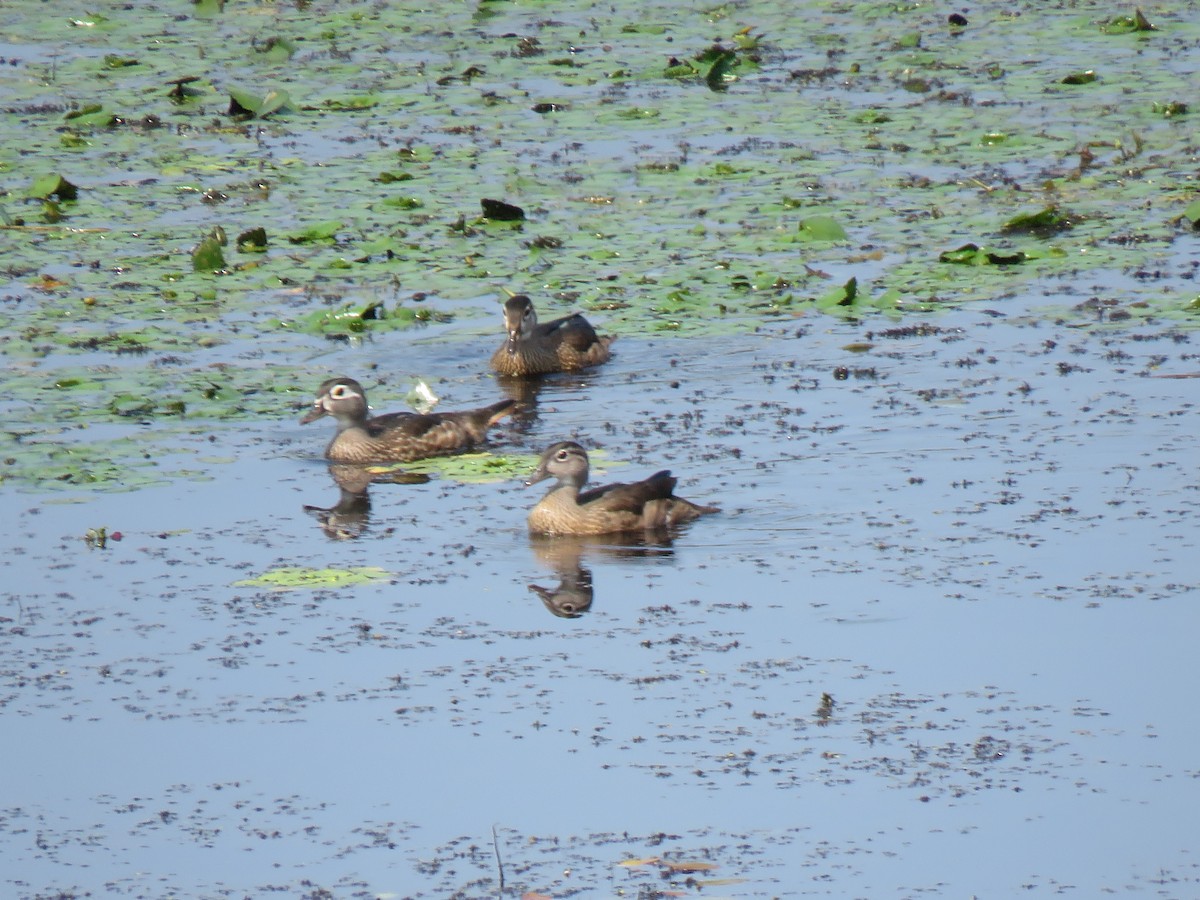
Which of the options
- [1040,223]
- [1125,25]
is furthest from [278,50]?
[1040,223]

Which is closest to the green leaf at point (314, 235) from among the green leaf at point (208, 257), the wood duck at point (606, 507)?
the green leaf at point (208, 257)

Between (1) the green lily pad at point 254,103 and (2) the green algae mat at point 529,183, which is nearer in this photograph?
(2) the green algae mat at point 529,183

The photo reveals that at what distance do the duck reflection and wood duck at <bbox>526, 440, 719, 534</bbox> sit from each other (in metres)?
0.95

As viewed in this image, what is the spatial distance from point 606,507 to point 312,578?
1705mm

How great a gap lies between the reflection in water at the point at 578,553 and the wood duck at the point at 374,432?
1.79 meters

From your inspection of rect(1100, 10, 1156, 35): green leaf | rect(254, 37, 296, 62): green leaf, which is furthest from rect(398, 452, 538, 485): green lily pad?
rect(1100, 10, 1156, 35): green leaf

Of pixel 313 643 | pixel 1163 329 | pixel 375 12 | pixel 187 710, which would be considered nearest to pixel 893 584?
pixel 313 643

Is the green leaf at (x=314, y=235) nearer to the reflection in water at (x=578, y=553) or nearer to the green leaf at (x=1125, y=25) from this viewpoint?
the reflection in water at (x=578, y=553)

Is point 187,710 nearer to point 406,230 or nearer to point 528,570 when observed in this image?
point 528,570

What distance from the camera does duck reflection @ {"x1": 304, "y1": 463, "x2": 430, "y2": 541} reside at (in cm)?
1212

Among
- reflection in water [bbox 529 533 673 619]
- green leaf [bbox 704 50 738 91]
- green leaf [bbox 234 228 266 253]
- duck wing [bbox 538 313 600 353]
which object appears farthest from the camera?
green leaf [bbox 704 50 738 91]

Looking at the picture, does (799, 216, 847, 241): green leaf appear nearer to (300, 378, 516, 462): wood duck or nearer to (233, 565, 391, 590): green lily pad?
(300, 378, 516, 462): wood duck

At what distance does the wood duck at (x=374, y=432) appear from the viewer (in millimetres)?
13570

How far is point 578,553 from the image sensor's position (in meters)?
11.8
